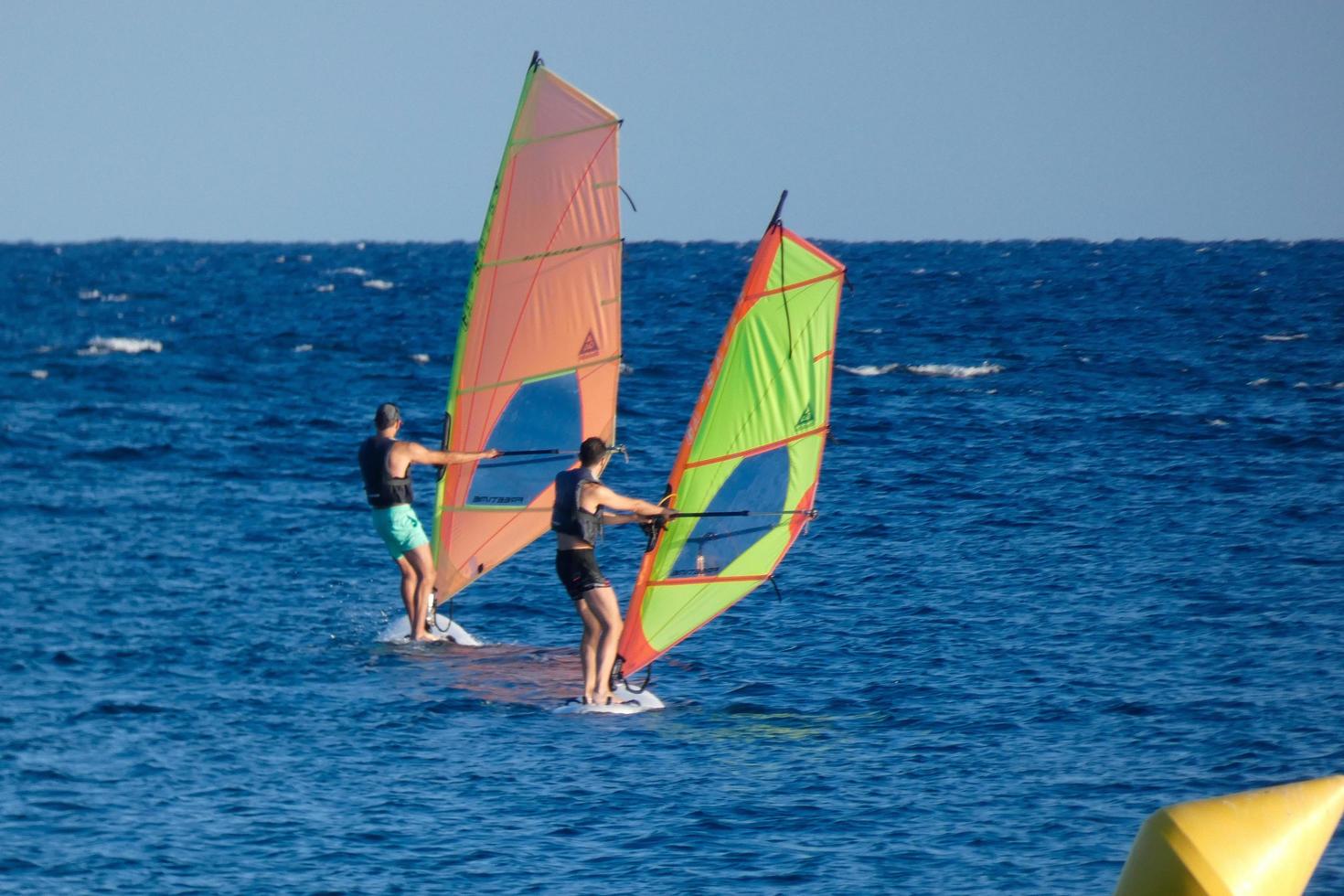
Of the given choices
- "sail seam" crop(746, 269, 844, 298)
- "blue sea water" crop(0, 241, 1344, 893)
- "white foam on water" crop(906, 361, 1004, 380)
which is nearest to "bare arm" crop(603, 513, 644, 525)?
"blue sea water" crop(0, 241, 1344, 893)

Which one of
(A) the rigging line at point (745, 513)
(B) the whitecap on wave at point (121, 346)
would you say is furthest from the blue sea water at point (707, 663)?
(B) the whitecap on wave at point (121, 346)

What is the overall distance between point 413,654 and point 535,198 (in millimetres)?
5102

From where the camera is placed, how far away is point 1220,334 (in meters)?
49.4

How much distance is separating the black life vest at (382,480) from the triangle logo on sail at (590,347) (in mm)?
2363

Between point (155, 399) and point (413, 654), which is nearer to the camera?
point (413, 654)

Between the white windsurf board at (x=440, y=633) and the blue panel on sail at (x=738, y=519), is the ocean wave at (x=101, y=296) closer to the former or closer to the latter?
the white windsurf board at (x=440, y=633)

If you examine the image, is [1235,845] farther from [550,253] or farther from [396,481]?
[550,253]

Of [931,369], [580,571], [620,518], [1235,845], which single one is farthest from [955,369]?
[1235,845]

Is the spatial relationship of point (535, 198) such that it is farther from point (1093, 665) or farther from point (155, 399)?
point (155, 399)

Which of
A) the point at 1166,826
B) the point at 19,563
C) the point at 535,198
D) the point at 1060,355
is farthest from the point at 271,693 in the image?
the point at 1060,355

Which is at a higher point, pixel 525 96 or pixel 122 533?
pixel 525 96

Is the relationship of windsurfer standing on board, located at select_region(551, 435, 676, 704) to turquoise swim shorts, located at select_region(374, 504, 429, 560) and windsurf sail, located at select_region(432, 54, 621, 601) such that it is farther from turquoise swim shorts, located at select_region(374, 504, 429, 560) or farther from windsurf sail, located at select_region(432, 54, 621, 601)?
windsurf sail, located at select_region(432, 54, 621, 601)

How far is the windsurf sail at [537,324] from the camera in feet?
56.8

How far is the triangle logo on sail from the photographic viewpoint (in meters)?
17.8
